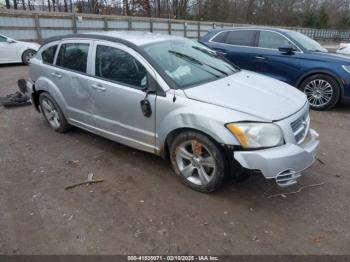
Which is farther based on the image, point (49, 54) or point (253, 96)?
point (49, 54)

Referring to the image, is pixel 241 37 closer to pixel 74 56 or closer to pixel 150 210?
pixel 74 56

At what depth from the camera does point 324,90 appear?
21.2 feet

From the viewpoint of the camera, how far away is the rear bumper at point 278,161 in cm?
292

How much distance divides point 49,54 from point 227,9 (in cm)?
4138

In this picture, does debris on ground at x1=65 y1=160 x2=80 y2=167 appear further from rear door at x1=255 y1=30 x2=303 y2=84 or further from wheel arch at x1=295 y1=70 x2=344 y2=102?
wheel arch at x1=295 y1=70 x2=344 y2=102

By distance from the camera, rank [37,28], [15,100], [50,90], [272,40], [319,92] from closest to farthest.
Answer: [50,90]
[319,92]
[15,100]
[272,40]
[37,28]

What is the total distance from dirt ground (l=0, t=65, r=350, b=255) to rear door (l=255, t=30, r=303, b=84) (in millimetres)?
2768

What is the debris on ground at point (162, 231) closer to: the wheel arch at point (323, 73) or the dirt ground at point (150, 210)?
the dirt ground at point (150, 210)

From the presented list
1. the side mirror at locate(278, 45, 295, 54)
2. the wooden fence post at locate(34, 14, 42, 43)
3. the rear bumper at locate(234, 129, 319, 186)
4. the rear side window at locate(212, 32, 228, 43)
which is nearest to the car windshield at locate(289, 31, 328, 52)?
the side mirror at locate(278, 45, 295, 54)

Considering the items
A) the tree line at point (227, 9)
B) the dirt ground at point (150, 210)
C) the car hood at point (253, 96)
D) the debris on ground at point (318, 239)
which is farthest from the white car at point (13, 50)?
the tree line at point (227, 9)

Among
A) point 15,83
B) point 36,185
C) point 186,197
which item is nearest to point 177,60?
point 186,197

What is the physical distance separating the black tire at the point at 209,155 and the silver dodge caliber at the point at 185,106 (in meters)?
0.01

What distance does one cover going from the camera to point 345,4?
56.9 meters

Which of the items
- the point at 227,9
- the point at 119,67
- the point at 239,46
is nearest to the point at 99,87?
the point at 119,67
